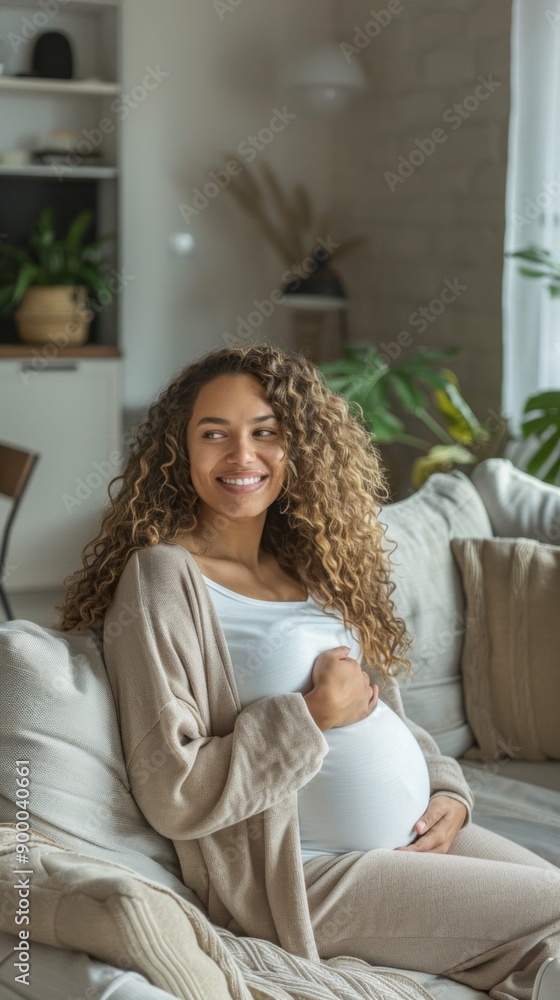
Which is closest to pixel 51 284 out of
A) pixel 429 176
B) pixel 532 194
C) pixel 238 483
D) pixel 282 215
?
pixel 282 215

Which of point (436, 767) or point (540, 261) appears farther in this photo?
point (540, 261)

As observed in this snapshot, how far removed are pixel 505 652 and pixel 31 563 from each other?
2.69 metres

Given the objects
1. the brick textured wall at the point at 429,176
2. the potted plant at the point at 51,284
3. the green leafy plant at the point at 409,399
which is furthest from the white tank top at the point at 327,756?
the potted plant at the point at 51,284

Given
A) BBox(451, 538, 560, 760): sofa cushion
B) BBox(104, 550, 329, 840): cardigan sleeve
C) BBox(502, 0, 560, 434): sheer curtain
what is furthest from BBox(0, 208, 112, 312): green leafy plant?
BBox(104, 550, 329, 840): cardigan sleeve

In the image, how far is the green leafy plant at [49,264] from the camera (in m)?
4.29

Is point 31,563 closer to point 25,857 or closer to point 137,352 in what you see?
point 137,352

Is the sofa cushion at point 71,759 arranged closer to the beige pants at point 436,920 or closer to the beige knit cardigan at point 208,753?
the beige knit cardigan at point 208,753

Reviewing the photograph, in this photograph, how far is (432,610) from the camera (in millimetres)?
2055

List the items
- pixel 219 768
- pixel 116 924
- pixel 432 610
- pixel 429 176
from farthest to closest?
1. pixel 429 176
2. pixel 432 610
3. pixel 219 768
4. pixel 116 924

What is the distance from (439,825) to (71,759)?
1.79ft

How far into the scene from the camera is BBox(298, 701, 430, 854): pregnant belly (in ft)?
4.73

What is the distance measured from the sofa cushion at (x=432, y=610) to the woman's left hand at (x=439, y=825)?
410 mm

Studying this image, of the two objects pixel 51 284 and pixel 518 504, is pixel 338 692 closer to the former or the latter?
pixel 518 504

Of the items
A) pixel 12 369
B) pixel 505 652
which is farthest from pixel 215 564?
pixel 12 369
